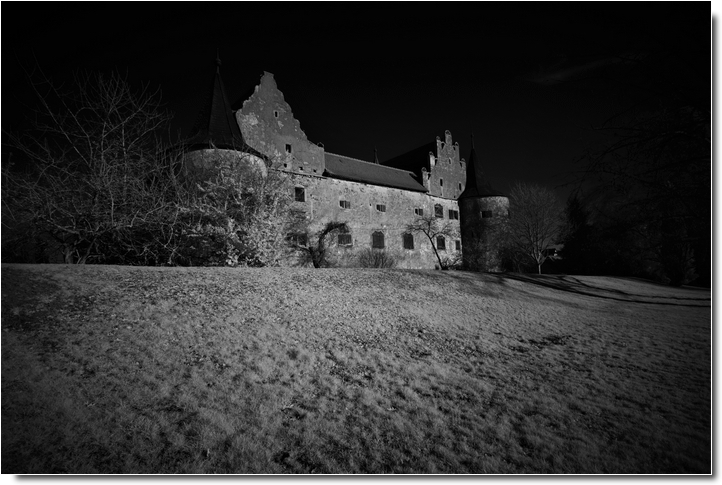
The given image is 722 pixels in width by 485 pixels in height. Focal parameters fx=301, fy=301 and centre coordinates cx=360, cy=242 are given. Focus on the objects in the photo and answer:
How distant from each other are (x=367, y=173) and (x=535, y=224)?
16655 mm

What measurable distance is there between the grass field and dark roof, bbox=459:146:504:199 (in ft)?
83.4

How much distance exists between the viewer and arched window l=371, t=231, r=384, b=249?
2700cm

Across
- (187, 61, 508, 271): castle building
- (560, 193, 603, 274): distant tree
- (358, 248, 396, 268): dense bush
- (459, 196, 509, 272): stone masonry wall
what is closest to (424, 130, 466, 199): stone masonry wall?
(187, 61, 508, 271): castle building

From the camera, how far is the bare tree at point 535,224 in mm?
28203

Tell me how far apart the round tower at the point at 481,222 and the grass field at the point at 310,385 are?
21745 millimetres

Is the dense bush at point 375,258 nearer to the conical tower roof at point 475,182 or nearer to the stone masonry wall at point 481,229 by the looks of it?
the stone masonry wall at point 481,229

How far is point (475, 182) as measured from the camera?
34.8 m

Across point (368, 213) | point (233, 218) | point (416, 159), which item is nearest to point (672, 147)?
point (233, 218)

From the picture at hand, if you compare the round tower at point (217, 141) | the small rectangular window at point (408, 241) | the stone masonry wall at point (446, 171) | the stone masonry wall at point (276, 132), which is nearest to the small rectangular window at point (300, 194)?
the stone masonry wall at point (276, 132)

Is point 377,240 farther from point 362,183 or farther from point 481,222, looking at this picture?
point 481,222

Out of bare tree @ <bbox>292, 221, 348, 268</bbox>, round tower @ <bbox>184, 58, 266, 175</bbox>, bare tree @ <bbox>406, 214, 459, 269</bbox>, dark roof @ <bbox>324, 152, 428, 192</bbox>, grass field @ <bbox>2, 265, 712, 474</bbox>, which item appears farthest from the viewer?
bare tree @ <bbox>406, 214, 459, 269</bbox>

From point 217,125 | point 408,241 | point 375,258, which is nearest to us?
point 217,125

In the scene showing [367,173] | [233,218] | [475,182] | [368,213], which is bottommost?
[233,218]

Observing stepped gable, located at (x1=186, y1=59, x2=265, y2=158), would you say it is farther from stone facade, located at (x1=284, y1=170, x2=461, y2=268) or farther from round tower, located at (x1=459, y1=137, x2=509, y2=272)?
round tower, located at (x1=459, y1=137, x2=509, y2=272)
